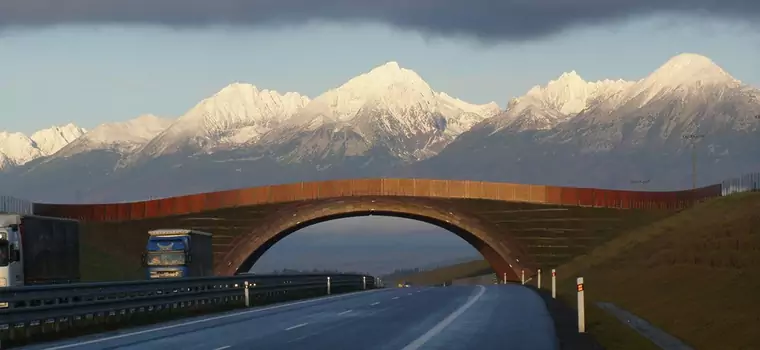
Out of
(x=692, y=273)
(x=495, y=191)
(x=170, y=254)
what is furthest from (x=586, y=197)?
(x=692, y=273)

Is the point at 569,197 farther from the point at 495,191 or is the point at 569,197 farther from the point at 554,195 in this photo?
the point at 495,191

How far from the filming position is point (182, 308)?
132 feet

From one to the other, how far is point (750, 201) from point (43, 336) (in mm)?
74502

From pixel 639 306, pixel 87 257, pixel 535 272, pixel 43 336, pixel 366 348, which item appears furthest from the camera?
pixel 535 272

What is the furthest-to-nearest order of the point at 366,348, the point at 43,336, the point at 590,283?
the point at 590,283
the point at 43,336
the point at 366,348

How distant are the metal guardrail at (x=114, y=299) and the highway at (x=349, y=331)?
118 cm

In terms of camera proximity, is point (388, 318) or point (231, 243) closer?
point (388, 318)

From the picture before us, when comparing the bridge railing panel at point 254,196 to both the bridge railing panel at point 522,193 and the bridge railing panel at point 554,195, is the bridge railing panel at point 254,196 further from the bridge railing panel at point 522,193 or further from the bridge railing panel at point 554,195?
the bridge railing panel at point 554,195

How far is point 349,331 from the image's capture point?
30.3 meters

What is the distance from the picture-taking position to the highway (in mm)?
26198

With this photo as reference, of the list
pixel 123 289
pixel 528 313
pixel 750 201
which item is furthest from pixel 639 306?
pixel 750 201

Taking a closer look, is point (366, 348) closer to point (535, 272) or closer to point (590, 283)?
point (590, 283)

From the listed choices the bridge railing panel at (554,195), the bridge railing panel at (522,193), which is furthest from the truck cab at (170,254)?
the bridge railing panel at (554,195)

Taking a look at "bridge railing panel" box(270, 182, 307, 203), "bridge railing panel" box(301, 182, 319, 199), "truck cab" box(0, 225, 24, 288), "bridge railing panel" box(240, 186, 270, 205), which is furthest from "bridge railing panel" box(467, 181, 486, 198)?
"truck cab" box(0, 225, 24, 288)
